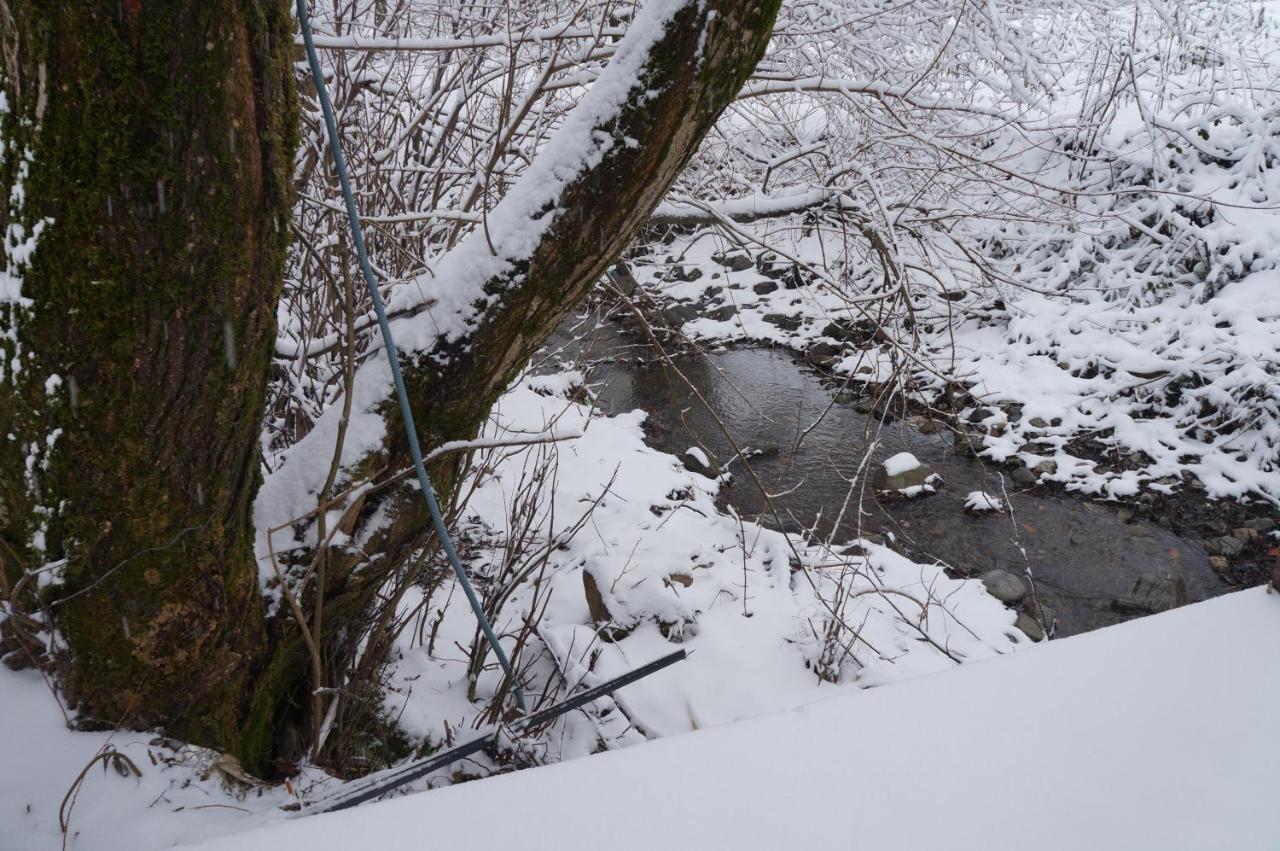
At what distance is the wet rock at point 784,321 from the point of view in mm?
8352

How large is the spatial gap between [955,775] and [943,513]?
183 inches

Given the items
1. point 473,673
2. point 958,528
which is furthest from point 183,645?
point 958,528

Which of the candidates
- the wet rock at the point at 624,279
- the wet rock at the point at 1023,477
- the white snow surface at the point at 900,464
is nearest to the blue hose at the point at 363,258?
the wet rock at the point at 624,279

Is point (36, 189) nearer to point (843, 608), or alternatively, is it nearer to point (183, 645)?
point (183, 645)

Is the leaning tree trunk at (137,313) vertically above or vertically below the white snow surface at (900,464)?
above

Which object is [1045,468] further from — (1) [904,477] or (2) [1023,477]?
(1) [904,477]

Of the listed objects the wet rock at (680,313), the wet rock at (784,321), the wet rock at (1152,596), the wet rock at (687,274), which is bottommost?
the wet rock at (1152,596)

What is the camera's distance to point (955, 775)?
31.8 inches

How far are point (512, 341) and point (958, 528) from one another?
4295 mm

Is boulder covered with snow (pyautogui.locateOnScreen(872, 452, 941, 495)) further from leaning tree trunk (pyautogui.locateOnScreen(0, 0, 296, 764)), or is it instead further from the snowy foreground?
leaning tree trunk (pyautogui.locateOnScreen(0, 0, 296, 764))

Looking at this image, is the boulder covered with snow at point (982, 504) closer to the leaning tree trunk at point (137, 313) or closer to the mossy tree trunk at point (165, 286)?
Result: the mossy tree trunk at point (165, 286)

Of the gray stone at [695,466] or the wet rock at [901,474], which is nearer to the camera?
the wet rock at [901,474]

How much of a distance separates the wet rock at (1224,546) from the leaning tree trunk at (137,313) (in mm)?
5730

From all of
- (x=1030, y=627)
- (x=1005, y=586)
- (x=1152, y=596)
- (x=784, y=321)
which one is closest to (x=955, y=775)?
(x=1030, y=627)
